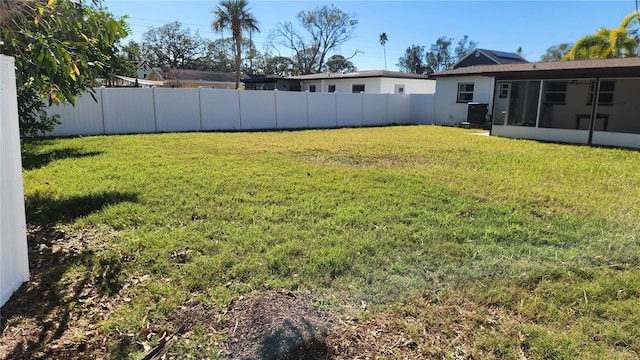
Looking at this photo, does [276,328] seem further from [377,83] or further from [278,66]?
[278,66]

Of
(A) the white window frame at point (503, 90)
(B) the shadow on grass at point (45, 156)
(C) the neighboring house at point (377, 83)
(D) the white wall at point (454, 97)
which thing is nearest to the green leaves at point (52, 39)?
(B) the shadow on grass at point (45, 156)

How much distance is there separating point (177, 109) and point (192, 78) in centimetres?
2548

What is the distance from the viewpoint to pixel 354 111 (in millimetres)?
21234

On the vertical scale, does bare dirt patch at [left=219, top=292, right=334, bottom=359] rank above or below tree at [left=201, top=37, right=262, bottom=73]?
below

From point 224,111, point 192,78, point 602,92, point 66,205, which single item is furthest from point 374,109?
point 192,78

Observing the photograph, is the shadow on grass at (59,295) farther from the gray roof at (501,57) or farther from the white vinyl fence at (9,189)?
the gray roof at (501,57)

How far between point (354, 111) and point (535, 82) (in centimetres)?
826

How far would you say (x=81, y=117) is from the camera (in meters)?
14.1

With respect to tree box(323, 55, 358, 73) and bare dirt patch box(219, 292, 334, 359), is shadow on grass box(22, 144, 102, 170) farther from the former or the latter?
tree box(323, 55, 358, 73)

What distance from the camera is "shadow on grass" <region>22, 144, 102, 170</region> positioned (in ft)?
27.5

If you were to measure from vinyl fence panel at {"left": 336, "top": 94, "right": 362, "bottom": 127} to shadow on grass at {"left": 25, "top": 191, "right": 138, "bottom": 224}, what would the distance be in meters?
15.4

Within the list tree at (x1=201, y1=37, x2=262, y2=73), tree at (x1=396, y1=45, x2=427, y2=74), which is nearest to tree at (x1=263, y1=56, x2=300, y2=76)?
tree at (x1=201, y1=37, x2=262, y2=73)

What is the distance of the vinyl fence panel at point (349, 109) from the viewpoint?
20750 mm

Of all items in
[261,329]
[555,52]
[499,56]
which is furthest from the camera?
[555,52]
